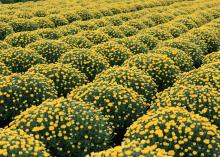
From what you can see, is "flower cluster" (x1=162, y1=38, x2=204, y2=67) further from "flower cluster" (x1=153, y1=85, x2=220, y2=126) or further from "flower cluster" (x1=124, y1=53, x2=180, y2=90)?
"flower cluster" (x1=153, y1=85, x2=220, y2=126)

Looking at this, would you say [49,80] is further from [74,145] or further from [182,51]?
[182,51]

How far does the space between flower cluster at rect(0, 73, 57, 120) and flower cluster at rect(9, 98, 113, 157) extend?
1063mm

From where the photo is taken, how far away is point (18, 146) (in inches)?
205

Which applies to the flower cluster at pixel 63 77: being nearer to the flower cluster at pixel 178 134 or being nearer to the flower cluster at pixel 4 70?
the flower cluster at pixel 4 70

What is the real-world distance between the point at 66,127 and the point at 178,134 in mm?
1974

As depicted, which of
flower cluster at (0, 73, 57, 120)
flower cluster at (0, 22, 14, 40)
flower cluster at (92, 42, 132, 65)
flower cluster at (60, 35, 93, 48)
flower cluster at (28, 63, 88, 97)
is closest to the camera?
flower cluster at (0, 73, 57, 120)

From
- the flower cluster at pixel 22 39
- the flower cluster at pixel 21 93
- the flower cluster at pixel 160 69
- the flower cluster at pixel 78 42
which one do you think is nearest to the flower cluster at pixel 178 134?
the flower cluster at pixel 21 93

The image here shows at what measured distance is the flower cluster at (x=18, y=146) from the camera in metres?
5.08

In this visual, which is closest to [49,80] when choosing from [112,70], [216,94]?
[112,70]

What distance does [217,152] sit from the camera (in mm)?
5398

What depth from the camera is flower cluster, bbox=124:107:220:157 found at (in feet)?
17.9

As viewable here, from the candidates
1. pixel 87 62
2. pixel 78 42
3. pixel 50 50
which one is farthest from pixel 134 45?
pixel 50 50

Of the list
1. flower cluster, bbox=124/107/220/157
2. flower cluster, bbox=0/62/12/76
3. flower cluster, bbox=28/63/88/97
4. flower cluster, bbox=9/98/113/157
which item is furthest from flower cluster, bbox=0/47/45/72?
flower cluster, bbox=124/107/220/157

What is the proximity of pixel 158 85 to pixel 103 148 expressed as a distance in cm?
336
